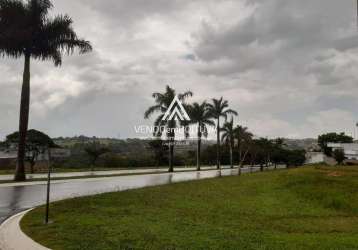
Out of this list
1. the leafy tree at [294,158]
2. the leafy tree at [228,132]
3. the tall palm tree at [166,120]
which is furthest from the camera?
the leafy tree at [294,158]

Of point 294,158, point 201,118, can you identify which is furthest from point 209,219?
point 294,158

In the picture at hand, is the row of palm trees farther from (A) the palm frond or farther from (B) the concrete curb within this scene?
(B) the concrete curb

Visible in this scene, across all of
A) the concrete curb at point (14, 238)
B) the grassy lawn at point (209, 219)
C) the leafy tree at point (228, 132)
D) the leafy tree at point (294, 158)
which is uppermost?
the leafy tree at point (228, 132)

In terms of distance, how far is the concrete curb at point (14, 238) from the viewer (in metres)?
8.22

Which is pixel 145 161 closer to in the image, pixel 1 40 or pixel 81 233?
pixel 1 40

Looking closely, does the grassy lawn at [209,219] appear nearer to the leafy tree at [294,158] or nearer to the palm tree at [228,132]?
the palm tree at [228,132]

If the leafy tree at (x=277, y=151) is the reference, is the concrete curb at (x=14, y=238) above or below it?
below

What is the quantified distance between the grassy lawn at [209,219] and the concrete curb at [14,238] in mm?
210

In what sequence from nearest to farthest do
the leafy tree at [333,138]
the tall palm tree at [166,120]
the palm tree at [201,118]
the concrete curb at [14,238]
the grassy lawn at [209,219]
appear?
the concrete curb at [14,238] → the grassy lawn at [209,219] → the tall palm tree at [166,120] → the palm tree at [201,118] → the leafy tree at [333,138]

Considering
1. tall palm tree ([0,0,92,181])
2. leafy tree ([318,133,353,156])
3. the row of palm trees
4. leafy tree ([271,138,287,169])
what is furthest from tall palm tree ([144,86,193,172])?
leafy tree ([318,133,353,156])

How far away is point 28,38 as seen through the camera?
2483 cm

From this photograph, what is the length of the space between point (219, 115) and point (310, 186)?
3718 centimetres

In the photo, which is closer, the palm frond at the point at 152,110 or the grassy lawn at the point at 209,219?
the grassy lawn at the point at 209,219

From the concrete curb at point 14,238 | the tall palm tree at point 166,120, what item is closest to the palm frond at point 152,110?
the tall palm tree at point 166,120
